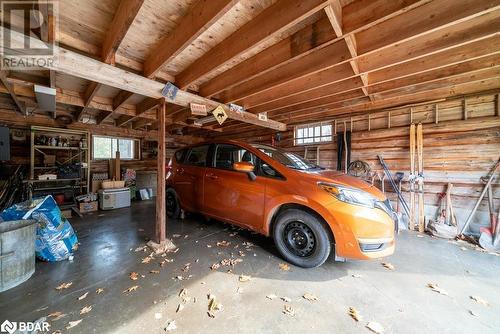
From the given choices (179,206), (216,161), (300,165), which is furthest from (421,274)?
(179,206)

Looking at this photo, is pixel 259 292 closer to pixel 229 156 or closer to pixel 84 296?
pixel 84 296

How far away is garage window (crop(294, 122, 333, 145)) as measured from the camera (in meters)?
5.60

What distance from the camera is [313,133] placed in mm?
5926

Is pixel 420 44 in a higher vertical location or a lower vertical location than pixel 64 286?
higher

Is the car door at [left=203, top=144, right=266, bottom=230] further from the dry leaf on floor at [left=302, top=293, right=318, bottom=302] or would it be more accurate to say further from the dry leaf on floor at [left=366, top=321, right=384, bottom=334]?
the dry leaf on floor at [left=366, top=321, right=384, bottom=334]

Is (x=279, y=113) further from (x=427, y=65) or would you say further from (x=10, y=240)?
(x=10, y=240)

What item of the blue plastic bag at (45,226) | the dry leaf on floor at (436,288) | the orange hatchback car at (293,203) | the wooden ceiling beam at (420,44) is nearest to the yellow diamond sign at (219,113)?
the orange hatchback car at (293,203)

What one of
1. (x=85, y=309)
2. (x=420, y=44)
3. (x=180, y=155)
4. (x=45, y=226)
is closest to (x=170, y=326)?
(x=85, y=309)

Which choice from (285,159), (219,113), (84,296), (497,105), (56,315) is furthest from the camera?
(219,113)

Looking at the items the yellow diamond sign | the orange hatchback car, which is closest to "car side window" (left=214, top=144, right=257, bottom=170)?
the orange hatchback car

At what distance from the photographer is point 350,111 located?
16.1ft

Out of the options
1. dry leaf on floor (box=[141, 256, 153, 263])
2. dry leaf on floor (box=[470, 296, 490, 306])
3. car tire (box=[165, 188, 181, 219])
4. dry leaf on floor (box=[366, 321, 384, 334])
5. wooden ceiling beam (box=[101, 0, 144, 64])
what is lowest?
dry leaf on floor (box=[141, 256, 153, 263])

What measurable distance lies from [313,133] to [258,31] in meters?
4.46

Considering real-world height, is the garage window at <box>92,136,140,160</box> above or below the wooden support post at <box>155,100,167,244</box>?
above
